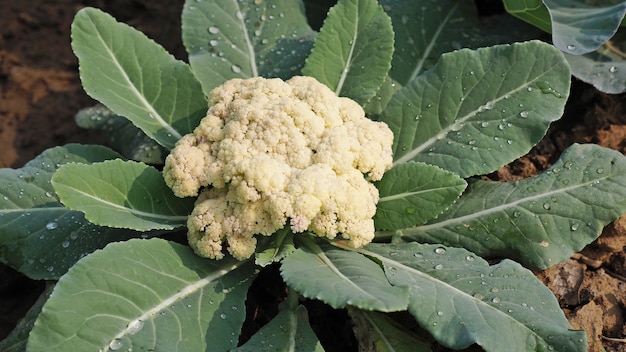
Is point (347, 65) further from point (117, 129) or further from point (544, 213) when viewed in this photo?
point (117, 129)

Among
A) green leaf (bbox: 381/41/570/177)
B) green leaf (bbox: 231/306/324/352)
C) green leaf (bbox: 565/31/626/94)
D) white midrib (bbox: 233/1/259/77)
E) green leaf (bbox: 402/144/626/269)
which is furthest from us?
white midrib (bbox: 233/1/259/77)

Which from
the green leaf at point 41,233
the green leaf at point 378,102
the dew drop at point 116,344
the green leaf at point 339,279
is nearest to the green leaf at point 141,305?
the dew drop at point 116,344

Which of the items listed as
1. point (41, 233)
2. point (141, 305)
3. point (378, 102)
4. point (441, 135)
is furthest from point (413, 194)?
point (41, 233)

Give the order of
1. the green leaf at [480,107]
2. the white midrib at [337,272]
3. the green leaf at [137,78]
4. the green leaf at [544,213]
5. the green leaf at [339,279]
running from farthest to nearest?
the green leaf at [137,78], the green leaf at [480,107], the green leaf at [544,213], the white midrib at [337,272], the green leaf at [339,279]

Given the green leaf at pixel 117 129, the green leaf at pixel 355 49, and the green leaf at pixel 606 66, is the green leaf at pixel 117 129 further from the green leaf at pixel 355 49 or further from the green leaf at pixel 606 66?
the green leaf at pixel 606 66

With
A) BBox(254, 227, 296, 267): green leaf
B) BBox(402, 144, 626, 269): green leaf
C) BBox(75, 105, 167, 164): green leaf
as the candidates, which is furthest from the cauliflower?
BBox(75, 105, 167, 164): green leaf

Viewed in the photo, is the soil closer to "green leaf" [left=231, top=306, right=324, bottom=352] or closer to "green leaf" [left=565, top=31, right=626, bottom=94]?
"green leaf" [left=565, top=31, right=626, bottom=94]

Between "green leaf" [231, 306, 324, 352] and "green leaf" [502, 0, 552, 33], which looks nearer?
"green leaf" [231, 306, 324, 352]
